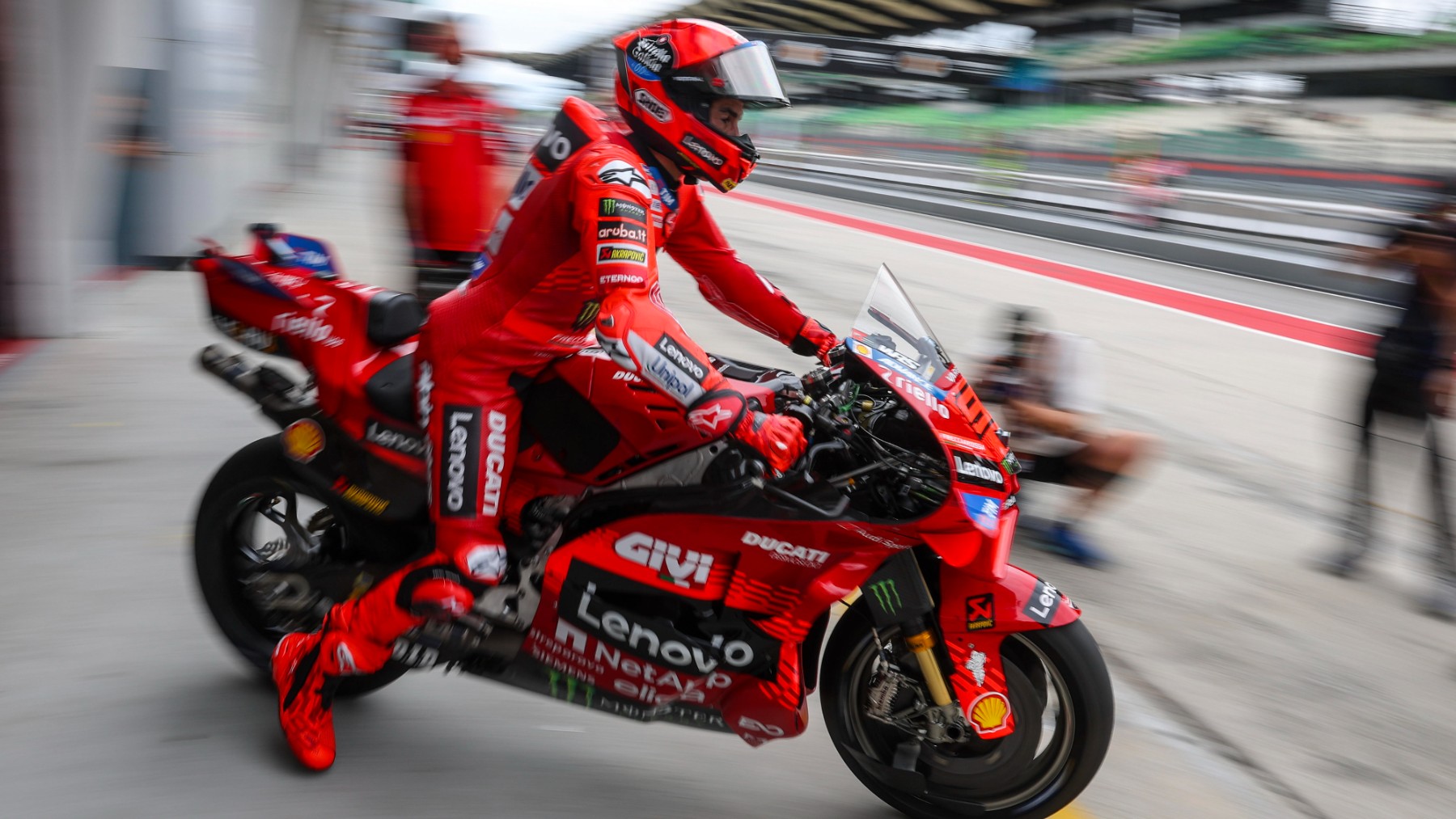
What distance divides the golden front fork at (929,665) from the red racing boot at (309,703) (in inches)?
61.4

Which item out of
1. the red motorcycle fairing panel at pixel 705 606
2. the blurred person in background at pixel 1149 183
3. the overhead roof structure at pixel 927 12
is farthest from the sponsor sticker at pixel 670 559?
the overhead roof structure at pixel 927 12

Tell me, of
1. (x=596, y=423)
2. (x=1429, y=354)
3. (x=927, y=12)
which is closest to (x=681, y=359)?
(x=596, y=423)

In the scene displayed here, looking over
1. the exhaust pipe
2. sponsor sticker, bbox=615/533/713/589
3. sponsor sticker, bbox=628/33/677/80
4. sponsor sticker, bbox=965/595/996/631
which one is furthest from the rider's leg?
sponsor sticker, bbox=965/595/996/631

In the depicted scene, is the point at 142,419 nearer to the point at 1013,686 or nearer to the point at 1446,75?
the point at 1013,686

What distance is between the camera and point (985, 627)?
2.84 meters

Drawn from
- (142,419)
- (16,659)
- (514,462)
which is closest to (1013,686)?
(514,462)

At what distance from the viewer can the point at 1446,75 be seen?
2798cm

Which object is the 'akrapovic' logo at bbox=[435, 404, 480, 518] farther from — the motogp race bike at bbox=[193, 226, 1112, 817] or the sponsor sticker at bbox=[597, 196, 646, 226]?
the sponsor sticker at bbox=[597, 196, 646, 226]

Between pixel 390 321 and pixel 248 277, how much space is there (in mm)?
442

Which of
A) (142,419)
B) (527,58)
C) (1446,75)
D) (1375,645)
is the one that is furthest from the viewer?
(527,58)

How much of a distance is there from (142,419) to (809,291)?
7.22 metres

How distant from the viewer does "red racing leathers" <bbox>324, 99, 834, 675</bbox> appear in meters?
2.76

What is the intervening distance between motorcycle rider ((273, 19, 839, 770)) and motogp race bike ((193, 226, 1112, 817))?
109mm

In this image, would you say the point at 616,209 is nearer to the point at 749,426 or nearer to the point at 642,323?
the point at 642,323
